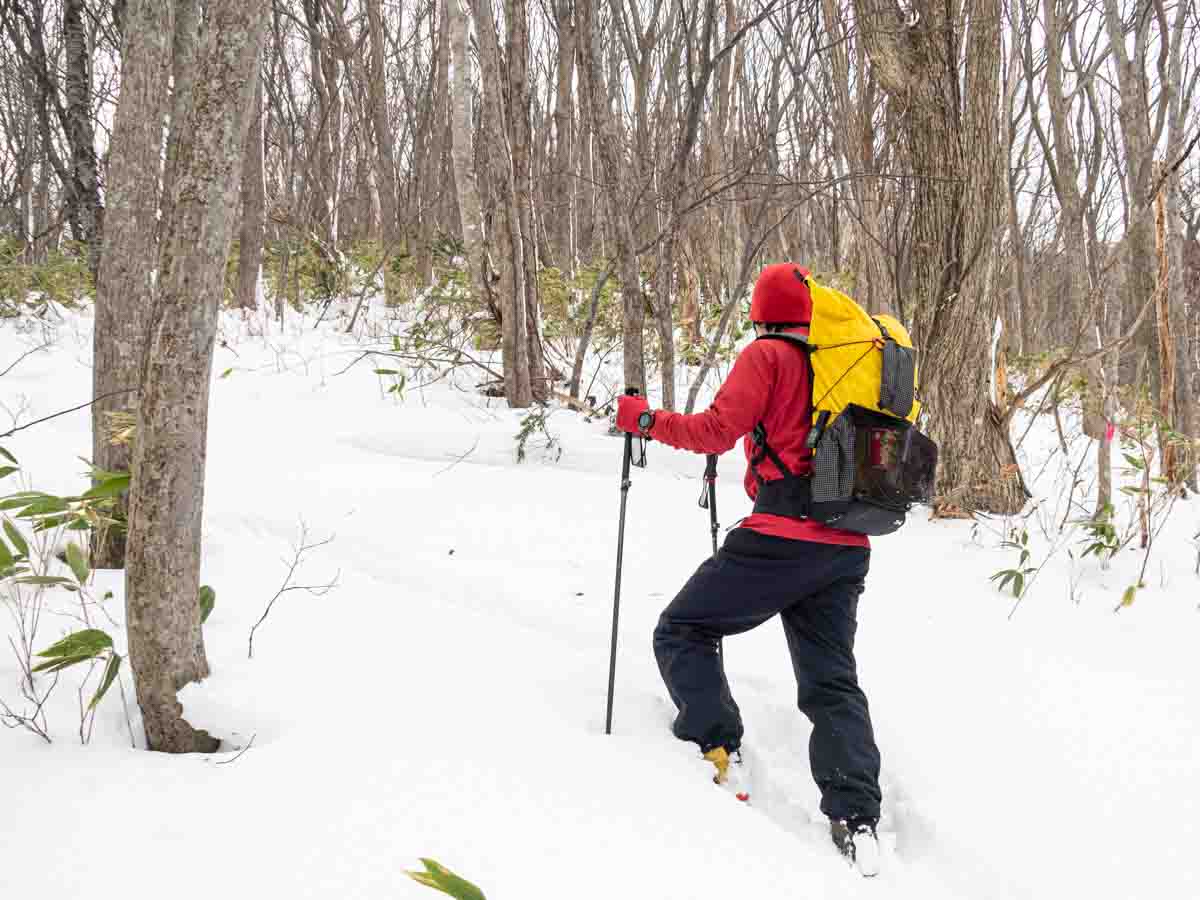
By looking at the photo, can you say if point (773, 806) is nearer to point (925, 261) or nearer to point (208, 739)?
point (208, 739)

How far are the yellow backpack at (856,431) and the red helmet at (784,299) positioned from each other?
0.13 ft

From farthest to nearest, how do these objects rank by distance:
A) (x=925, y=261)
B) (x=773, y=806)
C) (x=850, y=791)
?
(x=925, y=261), (x=773, y=806), (x=850, y=791)

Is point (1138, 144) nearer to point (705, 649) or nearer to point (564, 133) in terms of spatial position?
point (705, 649)

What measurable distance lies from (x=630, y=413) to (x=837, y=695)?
1.04 metres

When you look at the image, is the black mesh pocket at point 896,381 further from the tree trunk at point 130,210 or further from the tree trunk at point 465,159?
the tree trunk at point 465,159

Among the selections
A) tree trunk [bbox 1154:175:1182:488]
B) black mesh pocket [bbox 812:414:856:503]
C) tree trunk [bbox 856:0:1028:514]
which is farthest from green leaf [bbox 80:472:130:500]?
tree trunk [bbox 1154:175:1182:488]

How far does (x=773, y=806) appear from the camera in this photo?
242cm

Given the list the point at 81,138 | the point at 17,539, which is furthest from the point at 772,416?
the point at 81,138

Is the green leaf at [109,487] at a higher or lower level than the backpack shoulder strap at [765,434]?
lower

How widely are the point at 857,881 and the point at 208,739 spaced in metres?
1.73

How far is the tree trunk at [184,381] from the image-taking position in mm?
1789

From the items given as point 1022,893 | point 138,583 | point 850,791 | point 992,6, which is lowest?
point 1022,893

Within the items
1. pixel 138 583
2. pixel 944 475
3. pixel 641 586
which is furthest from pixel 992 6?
pixel 138 583

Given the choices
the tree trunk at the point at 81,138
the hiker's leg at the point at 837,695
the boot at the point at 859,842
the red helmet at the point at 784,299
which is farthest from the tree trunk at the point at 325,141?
the boot at the point at 859,842
